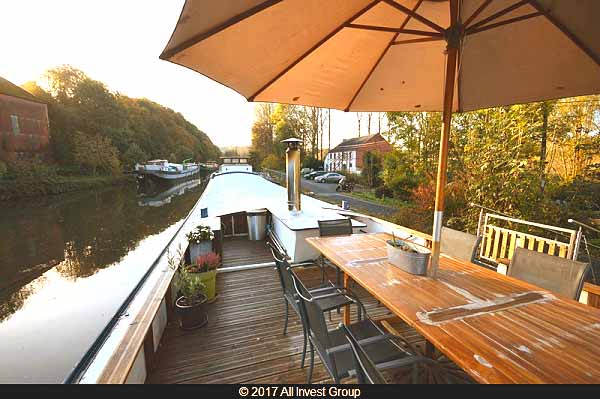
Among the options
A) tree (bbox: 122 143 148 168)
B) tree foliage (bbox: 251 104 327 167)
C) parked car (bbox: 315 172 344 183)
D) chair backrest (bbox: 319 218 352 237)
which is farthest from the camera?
tree (bbox: 122 143 148 168)

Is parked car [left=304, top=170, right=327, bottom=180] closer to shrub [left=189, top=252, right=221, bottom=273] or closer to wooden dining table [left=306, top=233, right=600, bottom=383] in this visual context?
shrub [left=189, top=252, right=221, bottom=273]

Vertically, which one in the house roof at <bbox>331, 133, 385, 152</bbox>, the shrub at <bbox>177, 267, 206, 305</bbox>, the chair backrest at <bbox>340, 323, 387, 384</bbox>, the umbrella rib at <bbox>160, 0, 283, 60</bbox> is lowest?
the shrub at <bbox>177, 267, 206, 305</bbox>

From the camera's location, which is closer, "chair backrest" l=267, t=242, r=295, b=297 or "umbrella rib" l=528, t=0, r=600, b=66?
"umbrella rib" l=528, t=0, r=600, b=66

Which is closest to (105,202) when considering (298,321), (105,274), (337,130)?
(105,274)

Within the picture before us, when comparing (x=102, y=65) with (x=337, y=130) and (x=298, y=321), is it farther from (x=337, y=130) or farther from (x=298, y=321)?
(x=298, y=321)

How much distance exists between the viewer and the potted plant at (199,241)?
147 inches

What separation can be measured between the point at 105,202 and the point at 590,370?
2783cm

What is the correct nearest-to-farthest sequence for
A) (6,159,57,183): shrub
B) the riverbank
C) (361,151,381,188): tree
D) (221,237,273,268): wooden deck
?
1. (221,237,273,268): wooden deck
2. (361,151,381,188): tree
3. the riverbank
4. (6,159,57,183): shrub

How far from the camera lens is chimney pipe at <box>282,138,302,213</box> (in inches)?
190

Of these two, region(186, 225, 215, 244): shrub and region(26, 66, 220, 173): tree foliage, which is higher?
region(26, 66, 220, 173): tree foliage

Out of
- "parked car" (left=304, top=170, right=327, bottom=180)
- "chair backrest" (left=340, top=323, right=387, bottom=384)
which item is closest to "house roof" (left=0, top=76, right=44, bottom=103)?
"parked car" (left=304, top=170, right=327, bottom=180)

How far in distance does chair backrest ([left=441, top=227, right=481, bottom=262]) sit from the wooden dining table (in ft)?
1.53

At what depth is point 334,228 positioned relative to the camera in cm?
317

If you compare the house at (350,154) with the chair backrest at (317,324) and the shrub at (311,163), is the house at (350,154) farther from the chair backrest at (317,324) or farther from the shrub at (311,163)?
the chair backrest at (317,324)
